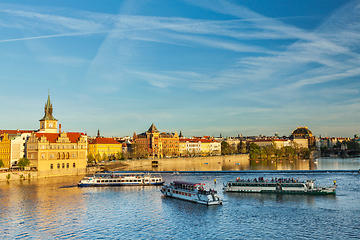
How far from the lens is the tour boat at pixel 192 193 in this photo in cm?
4738

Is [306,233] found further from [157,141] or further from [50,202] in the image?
[157,141]

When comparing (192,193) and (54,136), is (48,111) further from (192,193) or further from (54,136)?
(192,193)

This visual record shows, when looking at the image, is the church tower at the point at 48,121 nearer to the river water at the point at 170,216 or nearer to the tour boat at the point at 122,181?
the tour boat at the point at 122,181

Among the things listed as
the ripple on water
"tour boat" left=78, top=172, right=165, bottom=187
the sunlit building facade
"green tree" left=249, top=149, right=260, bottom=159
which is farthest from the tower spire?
"green tree" left=249, top=149, right=260, bottom=159

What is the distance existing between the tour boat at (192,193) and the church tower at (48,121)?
5710 cm

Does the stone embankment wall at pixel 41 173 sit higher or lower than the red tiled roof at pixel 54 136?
lower

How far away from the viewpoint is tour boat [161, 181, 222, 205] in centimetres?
4738

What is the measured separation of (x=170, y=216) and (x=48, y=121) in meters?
71.2

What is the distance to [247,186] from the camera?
59.2 metres

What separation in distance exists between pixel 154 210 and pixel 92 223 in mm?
8893

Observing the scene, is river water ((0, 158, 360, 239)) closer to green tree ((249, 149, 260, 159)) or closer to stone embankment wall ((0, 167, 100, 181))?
stone embankment wall ((0, 167, 100, 181))

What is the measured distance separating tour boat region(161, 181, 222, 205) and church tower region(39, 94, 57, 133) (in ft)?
187

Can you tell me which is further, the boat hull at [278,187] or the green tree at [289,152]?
the green tree at [289,152]

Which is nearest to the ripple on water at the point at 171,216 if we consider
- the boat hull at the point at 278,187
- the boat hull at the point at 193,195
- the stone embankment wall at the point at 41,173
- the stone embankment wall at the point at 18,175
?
the boat hull at the point at 193,195
